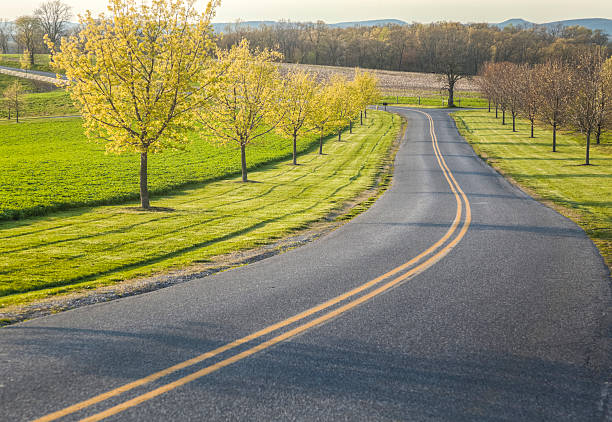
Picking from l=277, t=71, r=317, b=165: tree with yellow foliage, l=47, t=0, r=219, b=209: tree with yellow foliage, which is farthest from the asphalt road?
l=277, t=71, r=317, b=165: tree with yellow foliage

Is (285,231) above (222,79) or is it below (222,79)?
below

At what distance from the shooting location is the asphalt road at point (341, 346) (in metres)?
4.59

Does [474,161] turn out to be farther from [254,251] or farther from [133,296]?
[133,296]

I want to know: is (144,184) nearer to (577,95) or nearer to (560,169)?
(560,169)

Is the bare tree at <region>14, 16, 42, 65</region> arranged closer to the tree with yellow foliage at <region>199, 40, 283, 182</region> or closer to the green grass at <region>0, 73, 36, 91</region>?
the green grass at <region>0, 73, 36, 91</region>

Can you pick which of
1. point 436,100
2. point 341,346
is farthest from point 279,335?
point 436,100

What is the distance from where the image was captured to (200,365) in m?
5.29

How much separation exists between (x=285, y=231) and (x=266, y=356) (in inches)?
352

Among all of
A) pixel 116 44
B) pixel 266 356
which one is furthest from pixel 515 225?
pixel 116 44

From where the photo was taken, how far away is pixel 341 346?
587 cm

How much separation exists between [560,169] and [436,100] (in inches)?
2809

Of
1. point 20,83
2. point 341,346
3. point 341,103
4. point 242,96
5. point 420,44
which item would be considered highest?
point 420,44

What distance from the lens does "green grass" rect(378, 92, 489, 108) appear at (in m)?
91.9

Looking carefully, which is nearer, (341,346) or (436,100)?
(341,346)
